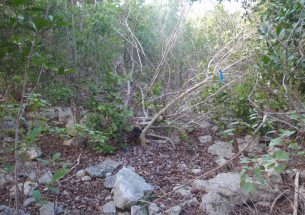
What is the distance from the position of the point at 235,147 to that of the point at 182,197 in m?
1.54

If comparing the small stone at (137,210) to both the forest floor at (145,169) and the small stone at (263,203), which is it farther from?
the small stone at (263,203)

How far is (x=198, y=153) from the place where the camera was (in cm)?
432

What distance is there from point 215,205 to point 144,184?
0.76 meters

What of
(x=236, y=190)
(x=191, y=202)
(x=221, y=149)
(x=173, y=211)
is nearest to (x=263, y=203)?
(x=236, y=190)

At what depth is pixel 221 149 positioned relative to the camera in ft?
14.1

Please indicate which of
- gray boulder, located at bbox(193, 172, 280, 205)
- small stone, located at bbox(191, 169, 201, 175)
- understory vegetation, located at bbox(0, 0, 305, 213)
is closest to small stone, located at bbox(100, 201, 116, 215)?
understory vegetation, located at bbox(0, 0, 305, 213)

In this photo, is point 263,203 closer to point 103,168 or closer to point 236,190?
point 236,190

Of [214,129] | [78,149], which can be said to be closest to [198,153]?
[214,129]

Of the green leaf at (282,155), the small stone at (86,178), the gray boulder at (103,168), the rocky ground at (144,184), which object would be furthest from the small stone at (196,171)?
the green leaf at (282,155)

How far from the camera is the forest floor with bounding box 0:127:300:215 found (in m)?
2.94

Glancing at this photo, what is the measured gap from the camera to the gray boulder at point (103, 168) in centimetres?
349

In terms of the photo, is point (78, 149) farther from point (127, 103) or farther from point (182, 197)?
point (182, 197)

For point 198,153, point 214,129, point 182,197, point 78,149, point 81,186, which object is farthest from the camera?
point 214,129

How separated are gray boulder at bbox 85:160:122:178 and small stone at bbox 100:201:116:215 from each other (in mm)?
553
